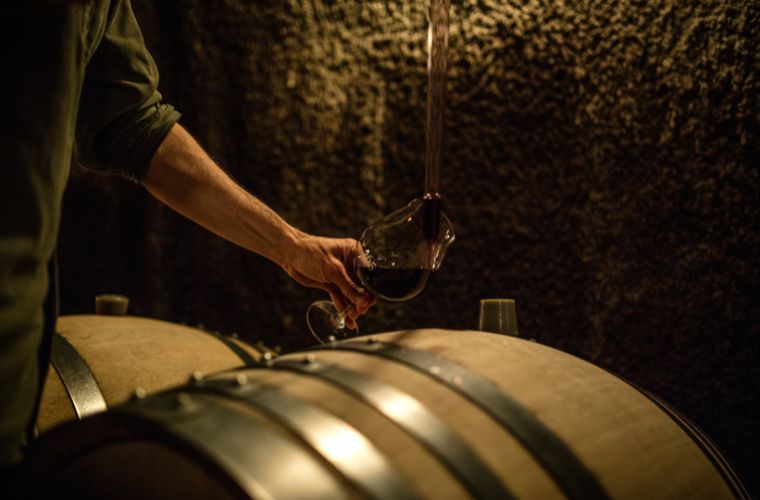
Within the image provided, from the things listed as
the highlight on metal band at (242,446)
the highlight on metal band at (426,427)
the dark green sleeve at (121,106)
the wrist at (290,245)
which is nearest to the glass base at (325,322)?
the wrist at (290,245)

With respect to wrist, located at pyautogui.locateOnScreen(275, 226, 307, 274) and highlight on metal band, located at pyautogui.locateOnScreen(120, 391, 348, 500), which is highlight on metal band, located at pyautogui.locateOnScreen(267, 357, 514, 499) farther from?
wrist, located at pyautogui.locateOnScreen(275, 226, 307, 274)

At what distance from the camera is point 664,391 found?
90.0 inches

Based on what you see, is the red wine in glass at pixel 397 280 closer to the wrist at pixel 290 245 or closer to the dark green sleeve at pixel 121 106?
the wrist at pixel 290 245

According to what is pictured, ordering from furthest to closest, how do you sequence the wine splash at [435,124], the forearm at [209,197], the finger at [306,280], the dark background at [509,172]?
the dark background at [509,172] < the finger at [306,280] < the forearm at [209,197] < the wine splash at [435,124]

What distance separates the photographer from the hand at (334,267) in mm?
1462

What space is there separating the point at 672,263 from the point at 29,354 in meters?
2.09

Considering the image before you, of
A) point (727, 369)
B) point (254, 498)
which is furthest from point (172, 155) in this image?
point (727, 369)

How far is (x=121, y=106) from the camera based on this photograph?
4.17 feet

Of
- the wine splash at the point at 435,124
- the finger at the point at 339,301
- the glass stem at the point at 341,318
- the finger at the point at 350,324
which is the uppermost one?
the wine splash at the point at 435,124

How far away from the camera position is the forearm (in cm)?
142

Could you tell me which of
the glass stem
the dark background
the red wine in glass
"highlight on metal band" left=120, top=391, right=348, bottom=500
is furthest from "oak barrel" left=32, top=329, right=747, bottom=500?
the dark background

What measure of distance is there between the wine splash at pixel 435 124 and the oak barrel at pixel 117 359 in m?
0.89

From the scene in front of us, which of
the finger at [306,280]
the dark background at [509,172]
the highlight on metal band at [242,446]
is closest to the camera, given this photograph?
the highlight on metal band at [242,446]

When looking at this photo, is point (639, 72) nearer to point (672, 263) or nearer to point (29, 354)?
point (672, 263)
